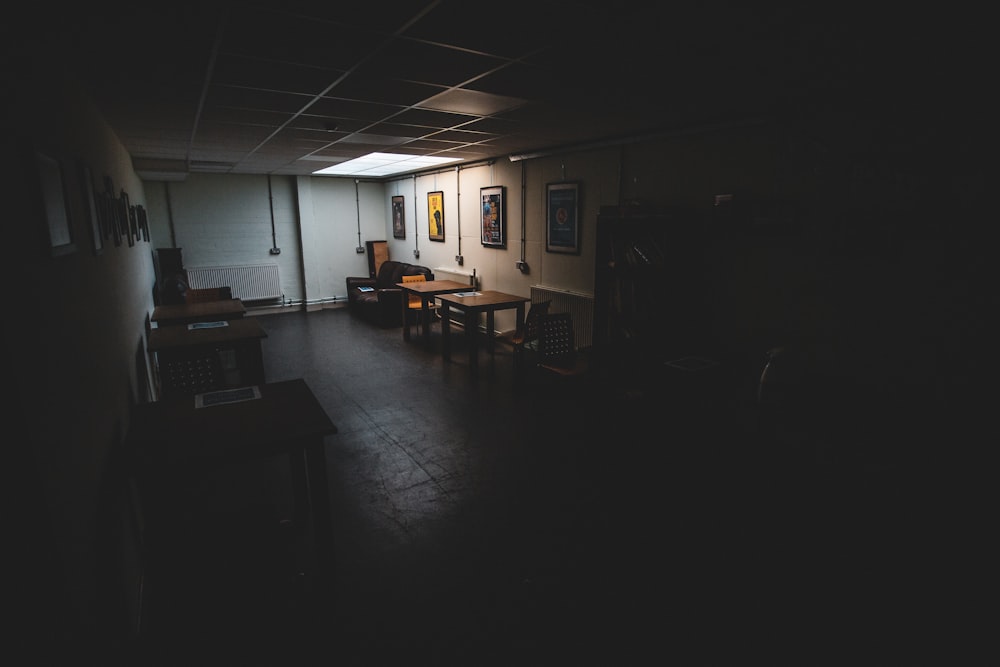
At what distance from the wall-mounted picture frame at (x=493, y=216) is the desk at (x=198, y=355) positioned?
3.87 meters

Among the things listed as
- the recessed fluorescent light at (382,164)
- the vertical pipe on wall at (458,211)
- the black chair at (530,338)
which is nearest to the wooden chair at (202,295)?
the recessed fluorescent light at (382,164)

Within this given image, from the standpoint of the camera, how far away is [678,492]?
11.5 feet

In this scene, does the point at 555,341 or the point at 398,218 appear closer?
the point at 555,341

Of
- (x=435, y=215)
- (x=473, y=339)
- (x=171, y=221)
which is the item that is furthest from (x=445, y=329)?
(x=171, y=221)

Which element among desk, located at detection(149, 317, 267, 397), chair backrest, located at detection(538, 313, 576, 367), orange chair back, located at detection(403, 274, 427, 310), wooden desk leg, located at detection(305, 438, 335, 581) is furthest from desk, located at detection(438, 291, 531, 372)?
wooden desk leg, located at detection(305, 438, 335, 581)

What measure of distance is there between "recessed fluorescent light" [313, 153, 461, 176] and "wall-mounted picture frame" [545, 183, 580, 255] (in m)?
1.91

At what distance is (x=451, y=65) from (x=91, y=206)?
2.06 metres

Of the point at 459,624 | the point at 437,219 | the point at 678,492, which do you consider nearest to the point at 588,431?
the point at 678,492

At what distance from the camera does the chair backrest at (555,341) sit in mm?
5039

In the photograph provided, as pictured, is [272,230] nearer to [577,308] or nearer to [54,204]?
[577,308]

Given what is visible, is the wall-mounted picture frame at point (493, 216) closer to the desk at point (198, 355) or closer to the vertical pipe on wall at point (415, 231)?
the vertical pipe on wall at point (415, 231)

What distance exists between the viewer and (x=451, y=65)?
292 centimetres

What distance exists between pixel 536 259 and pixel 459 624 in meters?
5.02

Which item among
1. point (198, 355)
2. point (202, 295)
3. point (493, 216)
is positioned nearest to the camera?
point (198, 355)
